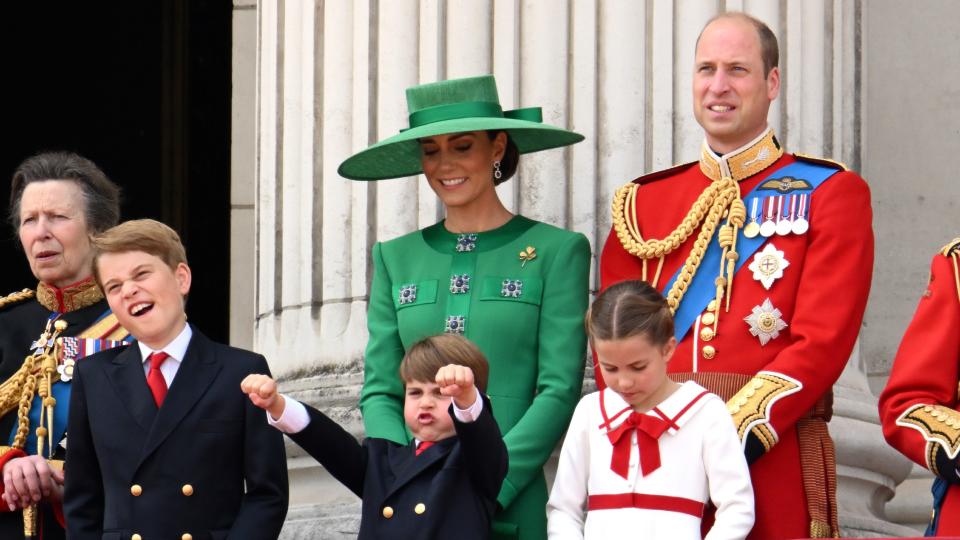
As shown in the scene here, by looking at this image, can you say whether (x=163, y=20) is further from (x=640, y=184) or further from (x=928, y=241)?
(x=640, y=184)

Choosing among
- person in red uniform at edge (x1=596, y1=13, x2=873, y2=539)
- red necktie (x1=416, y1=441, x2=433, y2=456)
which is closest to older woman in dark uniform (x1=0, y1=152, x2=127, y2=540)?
red necktie (x1=416, y1=441, x2=433, y2=456)

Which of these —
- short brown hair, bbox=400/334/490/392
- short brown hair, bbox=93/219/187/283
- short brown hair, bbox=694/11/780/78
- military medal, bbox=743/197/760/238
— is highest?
short brown hair, bbox=694/11/780/78

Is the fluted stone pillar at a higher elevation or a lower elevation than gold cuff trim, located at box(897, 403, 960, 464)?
higher

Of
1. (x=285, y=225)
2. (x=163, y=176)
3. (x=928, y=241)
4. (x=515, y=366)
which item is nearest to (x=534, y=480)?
(x=515, y=366)

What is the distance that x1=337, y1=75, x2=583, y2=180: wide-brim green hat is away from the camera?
20.5 feet

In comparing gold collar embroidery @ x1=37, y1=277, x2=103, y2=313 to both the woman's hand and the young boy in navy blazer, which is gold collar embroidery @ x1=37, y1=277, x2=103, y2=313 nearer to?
the young boy in navy blazer

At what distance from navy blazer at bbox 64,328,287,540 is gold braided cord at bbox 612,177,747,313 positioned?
1036 mm

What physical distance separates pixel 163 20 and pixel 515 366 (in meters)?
5.27

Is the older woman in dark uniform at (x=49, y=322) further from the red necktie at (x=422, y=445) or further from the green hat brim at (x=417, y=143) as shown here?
the red necktie at (x=422, y=445)

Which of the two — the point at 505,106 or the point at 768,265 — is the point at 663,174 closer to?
the point at 768,265

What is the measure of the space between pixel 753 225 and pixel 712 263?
0.47 ft

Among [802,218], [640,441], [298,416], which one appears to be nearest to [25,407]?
[298,416]

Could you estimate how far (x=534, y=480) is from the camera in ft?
19.7

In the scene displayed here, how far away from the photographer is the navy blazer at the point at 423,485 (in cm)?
567
